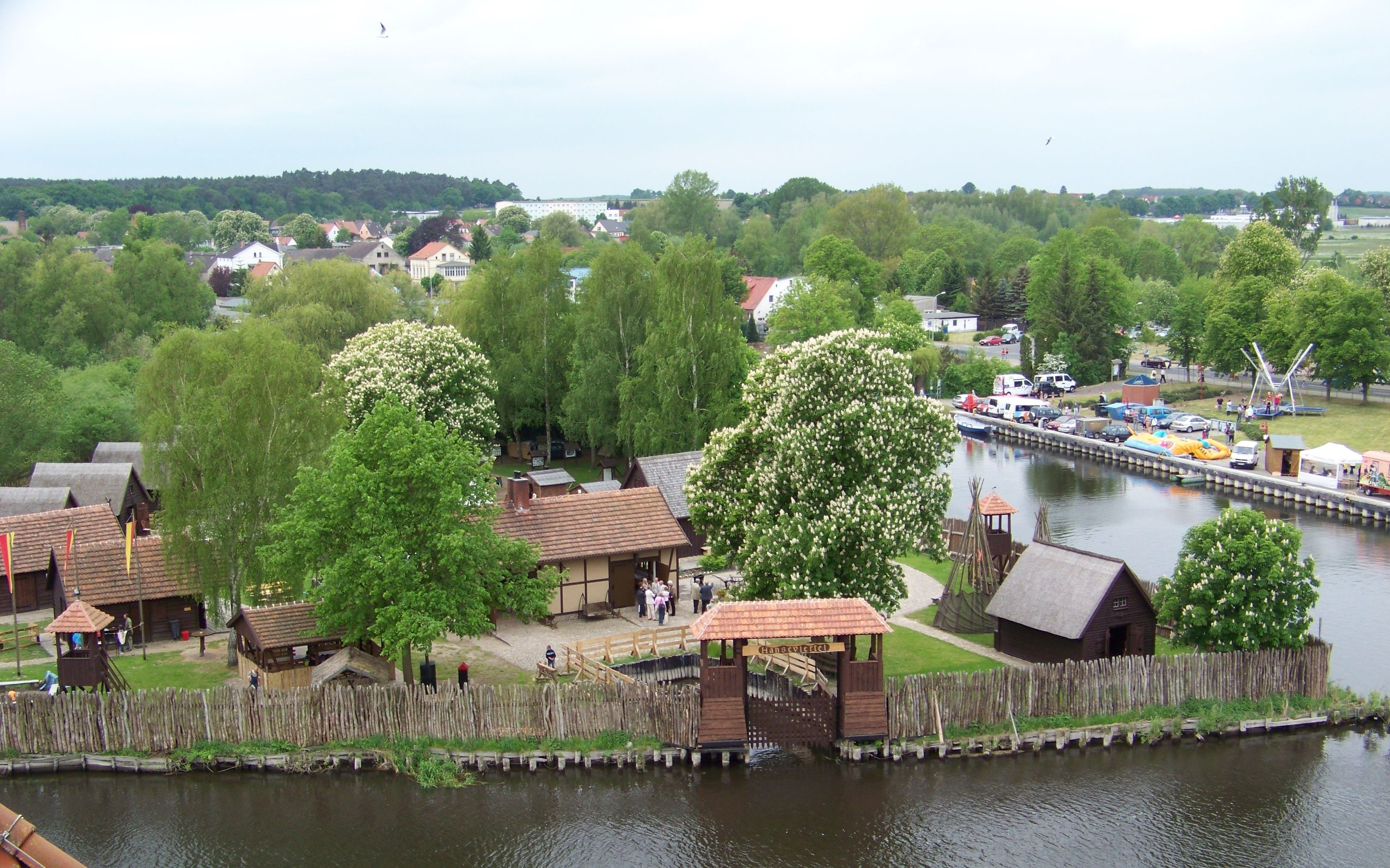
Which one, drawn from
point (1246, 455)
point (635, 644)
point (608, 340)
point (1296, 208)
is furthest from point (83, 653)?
point (1296, 208)

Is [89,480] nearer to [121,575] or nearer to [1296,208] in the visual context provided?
[121,575]

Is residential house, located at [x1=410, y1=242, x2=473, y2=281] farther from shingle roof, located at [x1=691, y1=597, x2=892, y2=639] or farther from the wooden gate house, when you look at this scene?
shingle roof, located at [x1=691, y1=597, x2=892, y2=639]

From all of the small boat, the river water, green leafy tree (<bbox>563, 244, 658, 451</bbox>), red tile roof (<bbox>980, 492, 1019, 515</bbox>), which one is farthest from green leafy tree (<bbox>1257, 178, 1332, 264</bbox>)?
the river water

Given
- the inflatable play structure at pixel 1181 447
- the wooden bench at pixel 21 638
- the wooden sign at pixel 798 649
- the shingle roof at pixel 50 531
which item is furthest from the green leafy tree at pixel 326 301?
the inflatable play structure at pixel 1181 447

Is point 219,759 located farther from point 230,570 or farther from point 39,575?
point 39,575

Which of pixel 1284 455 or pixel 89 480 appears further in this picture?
pixel 1284 455

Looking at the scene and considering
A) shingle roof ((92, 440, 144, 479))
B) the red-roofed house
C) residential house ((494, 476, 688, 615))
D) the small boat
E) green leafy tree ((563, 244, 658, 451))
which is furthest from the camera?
the red-roofed house

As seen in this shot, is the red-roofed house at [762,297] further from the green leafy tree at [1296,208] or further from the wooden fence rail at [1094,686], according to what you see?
the wooden fence rail at [1094,686]
